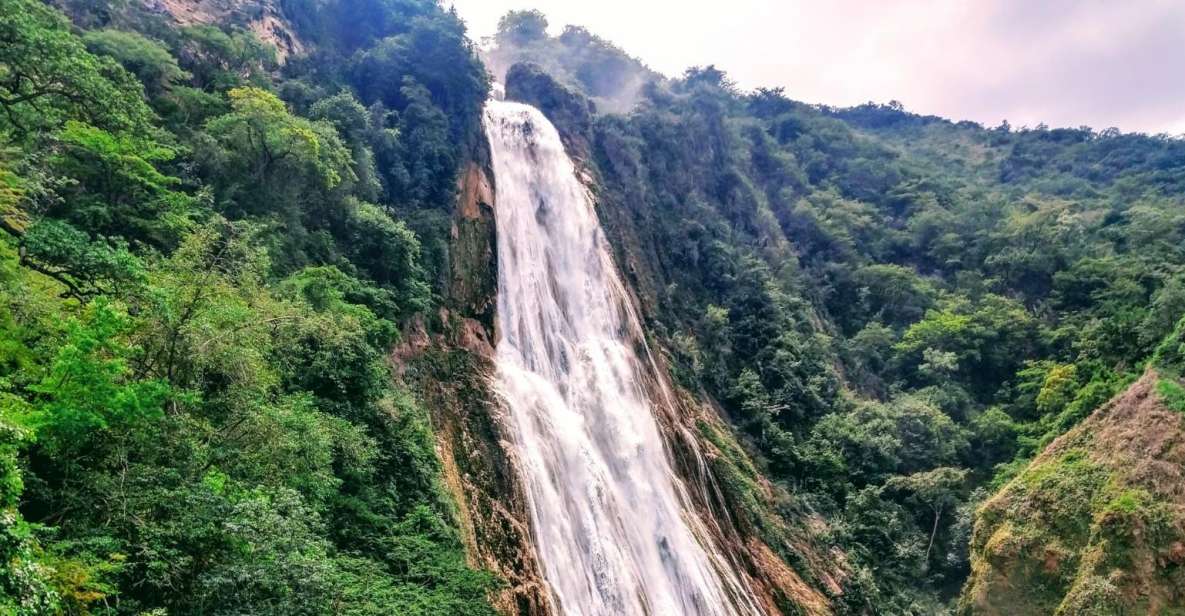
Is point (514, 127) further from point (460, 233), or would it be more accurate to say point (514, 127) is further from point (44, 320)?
point (44, 320)

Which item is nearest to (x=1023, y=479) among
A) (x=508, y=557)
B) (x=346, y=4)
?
(x=508, y=557)

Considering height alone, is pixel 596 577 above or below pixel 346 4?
below

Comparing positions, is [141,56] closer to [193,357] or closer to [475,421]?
[475,421]

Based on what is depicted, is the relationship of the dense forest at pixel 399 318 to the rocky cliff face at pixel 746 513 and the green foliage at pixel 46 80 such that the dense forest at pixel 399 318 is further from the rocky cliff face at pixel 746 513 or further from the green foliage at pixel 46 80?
the rocky cliff face at pixel 746 513

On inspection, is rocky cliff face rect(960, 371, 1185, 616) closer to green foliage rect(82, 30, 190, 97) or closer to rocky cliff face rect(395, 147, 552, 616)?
rocky cliff face rect(395, 147, 552, 616)

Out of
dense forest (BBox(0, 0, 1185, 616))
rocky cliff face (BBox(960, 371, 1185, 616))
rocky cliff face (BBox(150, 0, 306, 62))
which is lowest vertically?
rocky cliff face (BBox(960, 371, 1185, 616))

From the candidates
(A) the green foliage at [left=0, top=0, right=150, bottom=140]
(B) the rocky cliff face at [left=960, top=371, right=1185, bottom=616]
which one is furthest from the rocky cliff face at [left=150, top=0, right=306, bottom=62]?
(B) the rocky cliff face at [left=960, top=371, right=1185, bottom=616]

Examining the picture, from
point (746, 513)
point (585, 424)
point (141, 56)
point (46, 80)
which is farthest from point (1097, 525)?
point (141, 56)
